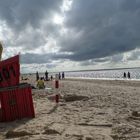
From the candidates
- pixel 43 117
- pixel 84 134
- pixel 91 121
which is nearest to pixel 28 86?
pixel 43 117

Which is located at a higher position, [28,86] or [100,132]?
[28,86]

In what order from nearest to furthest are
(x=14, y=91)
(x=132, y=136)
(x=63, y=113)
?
(x=132, y=136) < (x=14, y=91) < (x=63, y=113)

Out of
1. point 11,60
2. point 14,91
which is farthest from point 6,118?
point 11,60

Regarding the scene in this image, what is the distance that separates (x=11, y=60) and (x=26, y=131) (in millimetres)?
2549

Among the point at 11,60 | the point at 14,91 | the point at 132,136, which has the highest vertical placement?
the point at 11,60

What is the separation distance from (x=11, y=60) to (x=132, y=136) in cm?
402

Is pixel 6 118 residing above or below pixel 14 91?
below

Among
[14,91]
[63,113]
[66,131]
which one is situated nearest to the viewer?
[66,131]

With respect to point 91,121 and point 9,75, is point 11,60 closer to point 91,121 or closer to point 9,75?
point 9,75

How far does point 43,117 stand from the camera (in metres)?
8.20

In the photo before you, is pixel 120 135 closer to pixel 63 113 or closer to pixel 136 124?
pixel 136 124

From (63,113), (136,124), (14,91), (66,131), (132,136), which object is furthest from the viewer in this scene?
(63,113)

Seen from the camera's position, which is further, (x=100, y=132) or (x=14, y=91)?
(x=14, y=91)

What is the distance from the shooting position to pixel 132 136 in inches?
233
